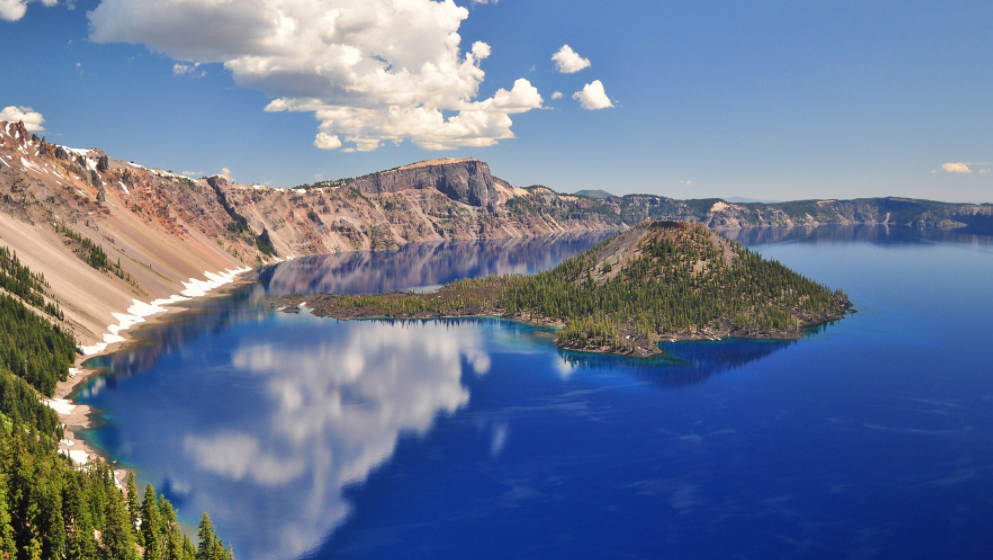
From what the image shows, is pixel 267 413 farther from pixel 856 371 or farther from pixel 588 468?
pixel 856 371

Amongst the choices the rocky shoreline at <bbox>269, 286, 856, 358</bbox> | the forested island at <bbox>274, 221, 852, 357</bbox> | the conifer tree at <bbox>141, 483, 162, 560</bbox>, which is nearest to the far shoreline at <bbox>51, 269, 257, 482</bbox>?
the conifer tree at <bbox>141, 483, 162, 560</bbox>

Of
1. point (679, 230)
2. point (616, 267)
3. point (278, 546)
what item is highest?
point (679, 230)

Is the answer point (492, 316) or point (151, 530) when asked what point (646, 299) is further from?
point (151, 530)

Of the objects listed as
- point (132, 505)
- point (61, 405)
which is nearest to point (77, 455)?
point (61, 405)

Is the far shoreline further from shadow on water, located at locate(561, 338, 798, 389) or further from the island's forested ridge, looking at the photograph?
shadow on water, located at locate(561, 338, 798, 389)

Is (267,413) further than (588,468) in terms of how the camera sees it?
Yes

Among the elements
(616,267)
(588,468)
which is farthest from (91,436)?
(616,267)
